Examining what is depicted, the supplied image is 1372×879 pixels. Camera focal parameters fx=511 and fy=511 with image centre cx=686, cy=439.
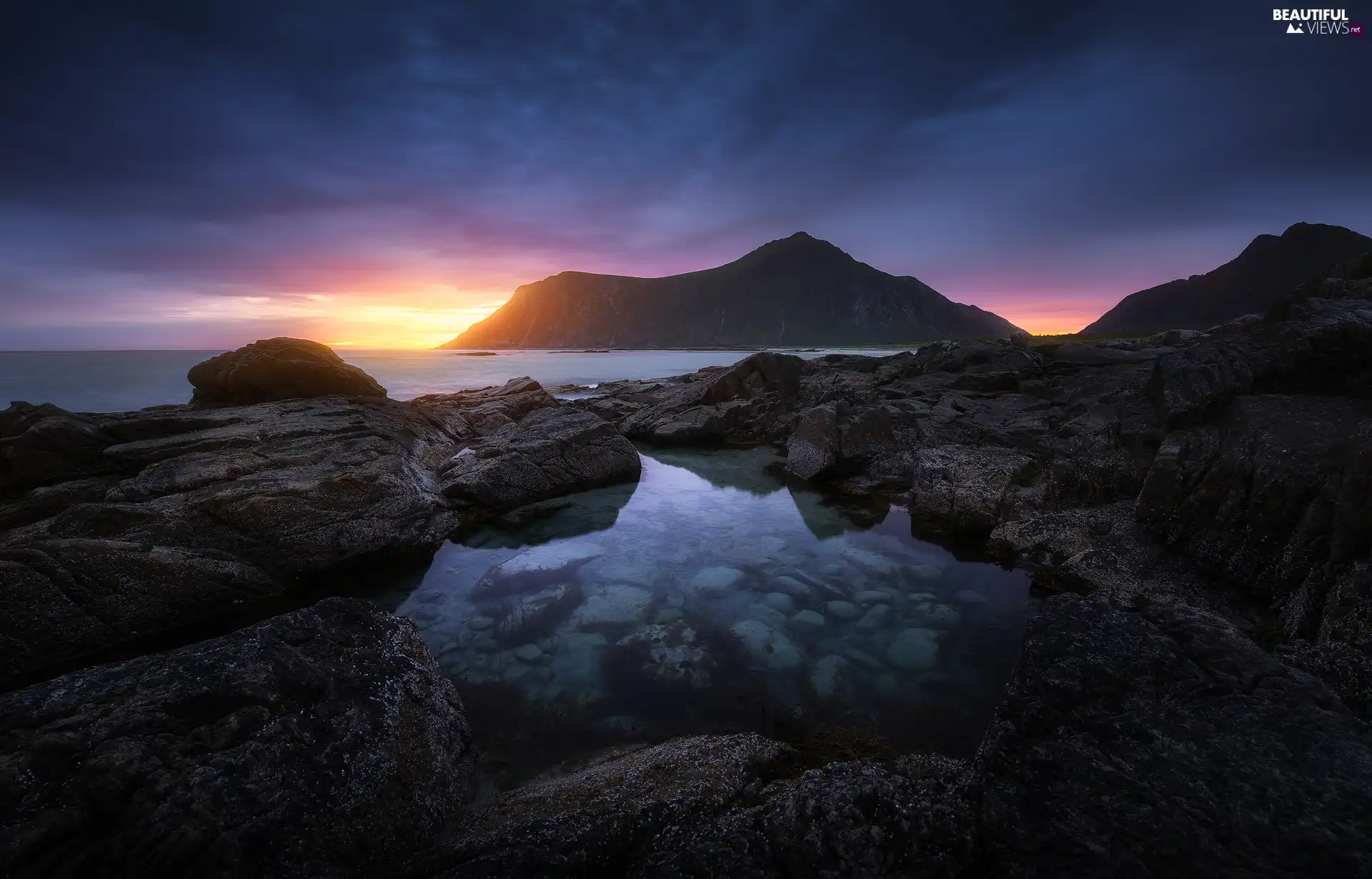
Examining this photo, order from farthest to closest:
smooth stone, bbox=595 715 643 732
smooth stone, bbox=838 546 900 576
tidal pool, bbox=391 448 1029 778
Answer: smooth stone, bbox=838 546 900 576 → tidal pool, bbox=391 448 1029 778 → smooth stone, bbox=595 715 643 732

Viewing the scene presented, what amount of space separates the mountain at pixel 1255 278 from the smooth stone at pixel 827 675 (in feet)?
323

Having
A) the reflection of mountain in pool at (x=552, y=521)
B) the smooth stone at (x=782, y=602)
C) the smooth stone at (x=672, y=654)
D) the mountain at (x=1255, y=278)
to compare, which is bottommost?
the smooth stone at (x=672, y=654)

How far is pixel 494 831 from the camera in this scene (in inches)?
147

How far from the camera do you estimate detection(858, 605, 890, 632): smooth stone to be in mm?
7602

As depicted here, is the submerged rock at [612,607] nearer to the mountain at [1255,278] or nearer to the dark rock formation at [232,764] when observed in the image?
the dark rock formation at [232,764]

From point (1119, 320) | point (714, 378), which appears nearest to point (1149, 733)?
point (714, 378)

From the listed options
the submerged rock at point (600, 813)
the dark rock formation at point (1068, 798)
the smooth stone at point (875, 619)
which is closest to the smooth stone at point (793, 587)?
the smooth stone at point (875, 619)

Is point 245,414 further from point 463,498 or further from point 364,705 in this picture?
point 364,705

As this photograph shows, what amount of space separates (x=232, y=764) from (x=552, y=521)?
8917mm

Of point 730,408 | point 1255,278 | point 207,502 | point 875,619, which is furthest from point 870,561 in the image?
point 1255,278

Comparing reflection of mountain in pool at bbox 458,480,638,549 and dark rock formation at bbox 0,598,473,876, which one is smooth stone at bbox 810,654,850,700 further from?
reflection of mountain in pool at bbox 458,480,638,549

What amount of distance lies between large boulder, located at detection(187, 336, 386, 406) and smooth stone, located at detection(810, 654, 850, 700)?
644 inches

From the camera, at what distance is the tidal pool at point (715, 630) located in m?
5.75

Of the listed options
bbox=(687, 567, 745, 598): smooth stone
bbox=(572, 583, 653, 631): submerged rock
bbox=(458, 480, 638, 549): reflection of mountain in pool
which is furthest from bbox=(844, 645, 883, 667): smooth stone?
bbox=(458, 480, 638, 549): reflection of mountain in pool
